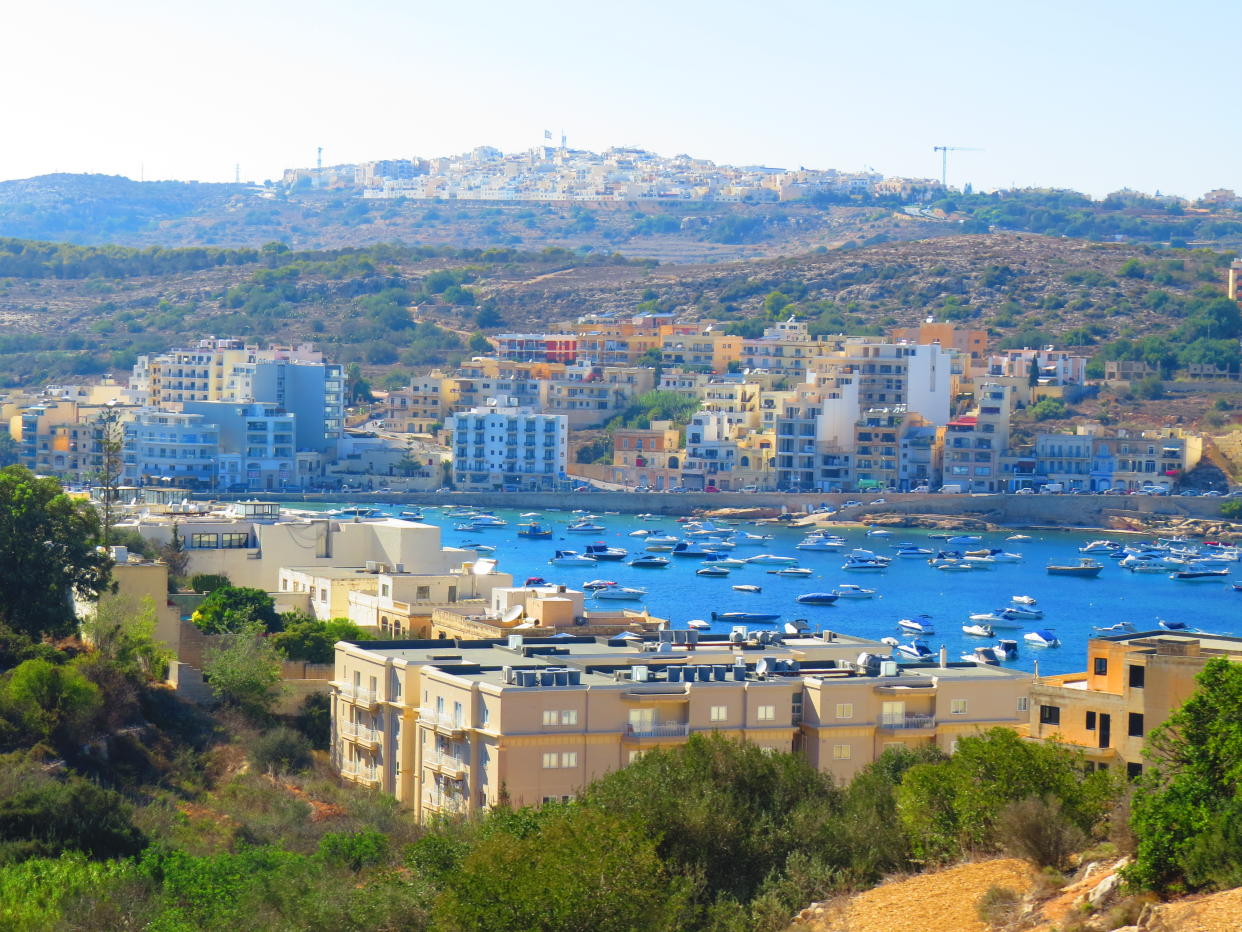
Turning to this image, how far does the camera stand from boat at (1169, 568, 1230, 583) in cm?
5079

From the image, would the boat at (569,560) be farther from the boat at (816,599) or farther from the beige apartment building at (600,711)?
the beige apartment building at (600,711)

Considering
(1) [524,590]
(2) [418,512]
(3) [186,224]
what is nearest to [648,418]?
(2) [418,512]

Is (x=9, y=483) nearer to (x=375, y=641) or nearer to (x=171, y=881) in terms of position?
(x=375, y=641)

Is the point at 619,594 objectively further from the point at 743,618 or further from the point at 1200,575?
the point at 1200,575

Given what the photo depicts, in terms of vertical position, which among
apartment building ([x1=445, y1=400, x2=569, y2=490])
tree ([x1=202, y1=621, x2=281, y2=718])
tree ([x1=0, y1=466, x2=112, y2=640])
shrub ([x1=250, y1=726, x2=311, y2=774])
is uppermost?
tree ([x1=0, y1=466, x2=112, y2=640])

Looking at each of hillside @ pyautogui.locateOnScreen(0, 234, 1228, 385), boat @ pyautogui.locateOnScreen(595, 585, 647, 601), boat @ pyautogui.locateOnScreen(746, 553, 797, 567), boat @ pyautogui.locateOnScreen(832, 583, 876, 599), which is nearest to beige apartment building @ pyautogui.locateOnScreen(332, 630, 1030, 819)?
boat @ pyautogui.locateOnScreen(595, 585, 647, 601)

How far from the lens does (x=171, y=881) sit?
13734mm

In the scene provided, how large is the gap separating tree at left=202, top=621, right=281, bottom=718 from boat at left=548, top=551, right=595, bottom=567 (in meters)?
29.5

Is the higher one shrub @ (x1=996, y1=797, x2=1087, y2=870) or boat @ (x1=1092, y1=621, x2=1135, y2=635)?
shrub @ (x1=996, y1=797, x2=1087, y2=870)

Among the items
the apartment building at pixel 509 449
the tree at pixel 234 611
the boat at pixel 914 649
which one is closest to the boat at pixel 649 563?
the boat at pixel 914 649

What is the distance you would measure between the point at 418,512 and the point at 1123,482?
1934cm

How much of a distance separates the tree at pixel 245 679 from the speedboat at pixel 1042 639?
2046cm

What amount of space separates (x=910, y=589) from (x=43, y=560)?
95.0 ft

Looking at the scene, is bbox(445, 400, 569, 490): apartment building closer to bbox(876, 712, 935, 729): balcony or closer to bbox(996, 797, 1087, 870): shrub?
bbox(876, 712, 935, 729): balcony
